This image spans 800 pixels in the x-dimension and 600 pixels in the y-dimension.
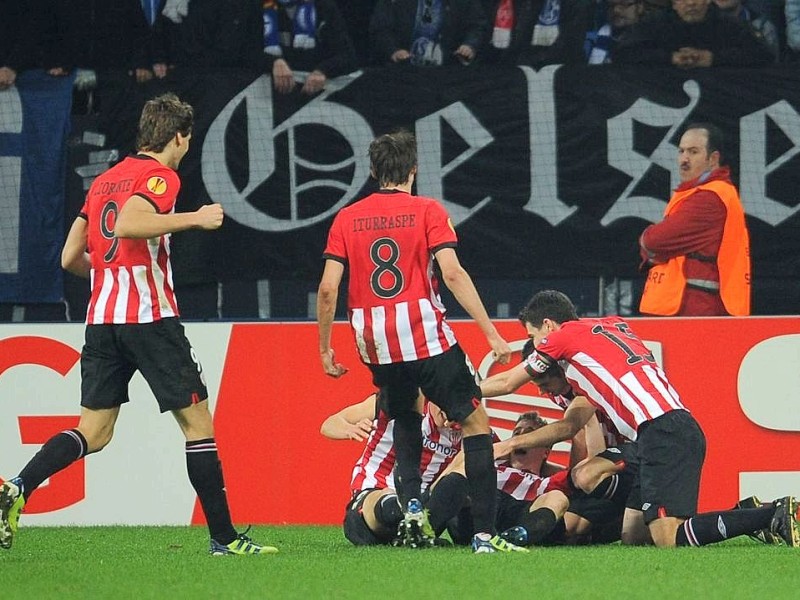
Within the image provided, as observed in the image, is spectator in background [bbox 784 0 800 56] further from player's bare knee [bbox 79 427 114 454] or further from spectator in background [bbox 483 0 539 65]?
player's bare knee [bbox 79 427 114 454]

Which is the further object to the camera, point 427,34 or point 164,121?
point 427,34

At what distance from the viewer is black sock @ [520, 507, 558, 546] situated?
613 cm

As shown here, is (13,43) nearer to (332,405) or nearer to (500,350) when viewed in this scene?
(332,405)

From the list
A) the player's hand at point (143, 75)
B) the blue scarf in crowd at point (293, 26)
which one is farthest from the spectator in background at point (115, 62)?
the blue scarf in crowd at point (293, 26)

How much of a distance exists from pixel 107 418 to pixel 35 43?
13.0 feet

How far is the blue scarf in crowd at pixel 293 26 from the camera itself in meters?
9.11

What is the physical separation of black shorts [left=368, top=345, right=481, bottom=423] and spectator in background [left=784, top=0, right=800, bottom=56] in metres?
4.28

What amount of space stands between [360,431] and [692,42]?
148 inches

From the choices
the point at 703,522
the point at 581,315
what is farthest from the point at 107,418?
the point at 581,315

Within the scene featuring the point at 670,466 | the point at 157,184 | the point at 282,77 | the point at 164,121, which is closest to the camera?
the point at 157,184

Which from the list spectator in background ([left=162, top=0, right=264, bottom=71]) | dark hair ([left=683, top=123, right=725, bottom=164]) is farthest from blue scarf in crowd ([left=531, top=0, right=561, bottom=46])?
spectator in background ([left=162, top=0, right=264, bottom=71])

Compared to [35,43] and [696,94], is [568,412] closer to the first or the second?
[696,94]

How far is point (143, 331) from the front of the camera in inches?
221

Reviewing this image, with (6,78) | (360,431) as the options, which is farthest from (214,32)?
(360,431)
